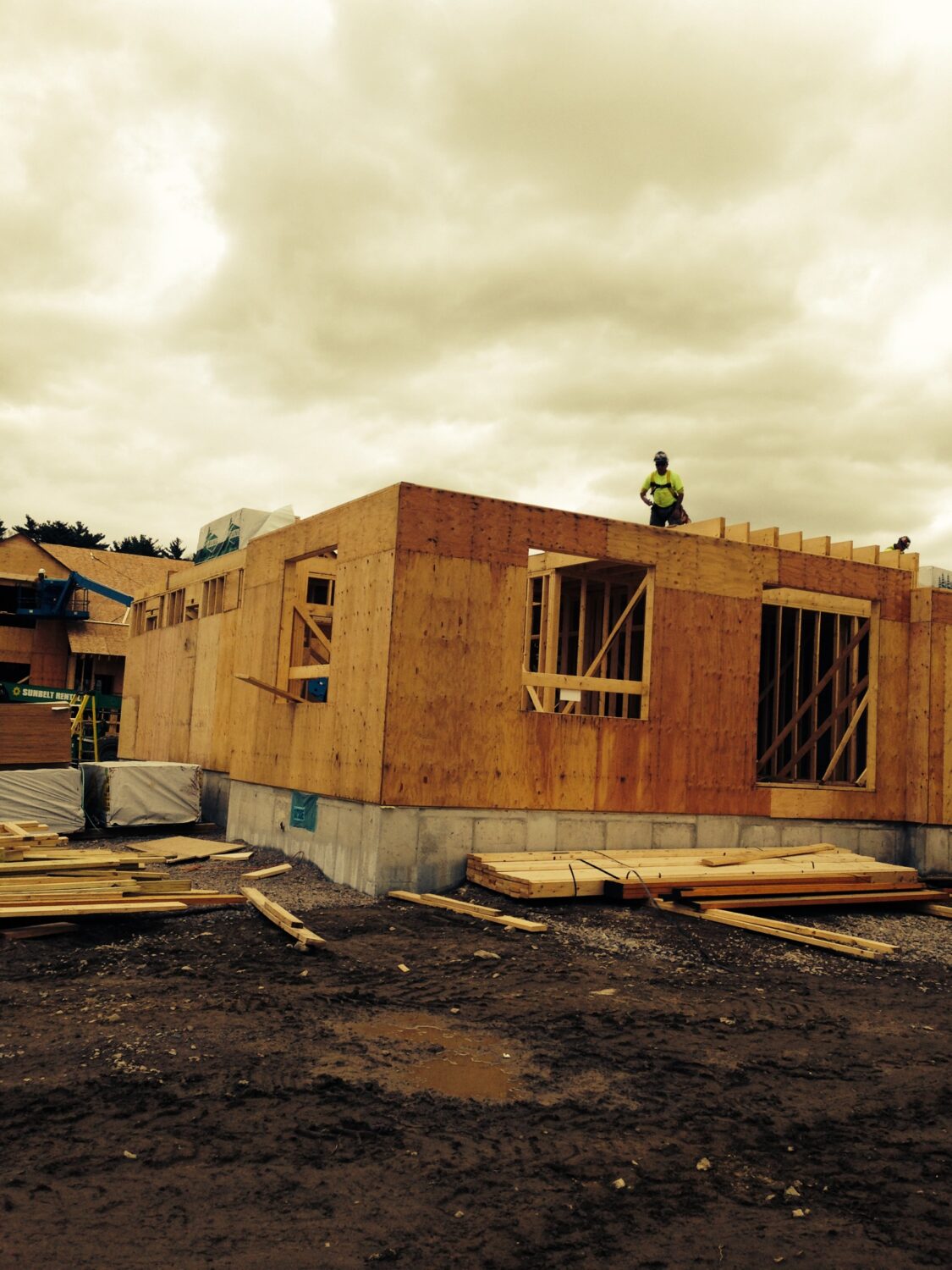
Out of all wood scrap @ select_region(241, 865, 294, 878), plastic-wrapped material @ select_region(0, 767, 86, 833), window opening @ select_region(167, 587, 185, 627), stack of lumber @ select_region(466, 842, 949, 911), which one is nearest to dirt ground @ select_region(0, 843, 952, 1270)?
stack of lumber @ select_region(466, 842, 949, 911)

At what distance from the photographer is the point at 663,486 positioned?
1523 centimetres

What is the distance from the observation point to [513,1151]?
515 centimetres

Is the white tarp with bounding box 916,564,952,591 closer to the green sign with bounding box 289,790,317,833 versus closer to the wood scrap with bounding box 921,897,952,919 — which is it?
the wood scrap with bounding box 921,897,952,919

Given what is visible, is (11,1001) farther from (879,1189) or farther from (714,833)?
(714,833)

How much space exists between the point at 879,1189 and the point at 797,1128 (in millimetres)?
806

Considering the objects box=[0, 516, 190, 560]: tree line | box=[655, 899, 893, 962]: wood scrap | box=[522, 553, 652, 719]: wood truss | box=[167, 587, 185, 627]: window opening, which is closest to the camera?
box=[655, 899, 893, 962]: wood scrap

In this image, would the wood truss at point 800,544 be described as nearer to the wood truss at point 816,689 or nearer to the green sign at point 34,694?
the wood truss at point 816,689

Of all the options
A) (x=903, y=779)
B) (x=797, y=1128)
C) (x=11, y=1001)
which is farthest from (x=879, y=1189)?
(x=903, y=779)

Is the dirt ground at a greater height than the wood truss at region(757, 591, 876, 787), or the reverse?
the wood truss at region(757, 591, 876, 787)

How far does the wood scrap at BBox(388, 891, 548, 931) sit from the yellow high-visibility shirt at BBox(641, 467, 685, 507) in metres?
6.73

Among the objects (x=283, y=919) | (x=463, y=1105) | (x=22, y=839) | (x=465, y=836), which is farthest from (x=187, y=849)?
(x=463, y=1105)

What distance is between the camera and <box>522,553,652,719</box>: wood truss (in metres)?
15.6

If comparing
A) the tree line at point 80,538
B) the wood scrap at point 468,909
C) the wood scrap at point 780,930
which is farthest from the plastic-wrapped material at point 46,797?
the tree line at point 80,538

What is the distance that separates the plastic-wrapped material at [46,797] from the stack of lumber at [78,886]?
3.52 metres
